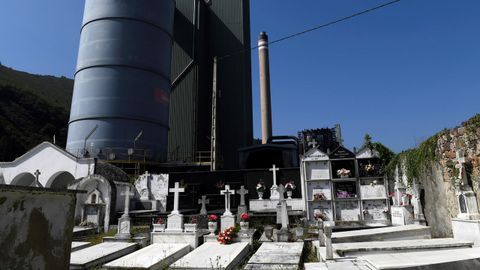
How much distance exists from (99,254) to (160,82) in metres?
20.7

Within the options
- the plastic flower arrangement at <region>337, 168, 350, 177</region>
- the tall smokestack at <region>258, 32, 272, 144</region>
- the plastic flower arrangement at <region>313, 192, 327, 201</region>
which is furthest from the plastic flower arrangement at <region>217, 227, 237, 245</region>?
the tall smokestack at <region>258, 32, 272, 144</region>

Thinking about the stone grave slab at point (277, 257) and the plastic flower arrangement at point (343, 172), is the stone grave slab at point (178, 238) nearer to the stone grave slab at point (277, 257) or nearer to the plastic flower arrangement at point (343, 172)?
the stone grave slab at point (277, 257)

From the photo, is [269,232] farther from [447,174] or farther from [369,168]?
[369,168]

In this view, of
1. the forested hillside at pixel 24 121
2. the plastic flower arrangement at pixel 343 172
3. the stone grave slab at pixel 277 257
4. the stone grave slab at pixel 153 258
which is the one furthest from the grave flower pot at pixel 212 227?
the forested hillside at pixel 24 121

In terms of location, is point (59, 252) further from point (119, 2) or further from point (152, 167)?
point (119, 2)

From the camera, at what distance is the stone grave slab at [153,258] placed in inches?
247

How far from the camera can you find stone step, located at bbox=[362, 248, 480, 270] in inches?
176

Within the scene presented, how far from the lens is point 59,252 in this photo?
362cm

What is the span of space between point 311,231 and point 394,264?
5.24 metres

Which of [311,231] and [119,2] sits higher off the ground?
[119,2]

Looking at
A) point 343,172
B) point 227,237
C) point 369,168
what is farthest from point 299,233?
point 369,168

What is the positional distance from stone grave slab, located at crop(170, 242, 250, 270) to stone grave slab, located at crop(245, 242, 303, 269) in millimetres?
373

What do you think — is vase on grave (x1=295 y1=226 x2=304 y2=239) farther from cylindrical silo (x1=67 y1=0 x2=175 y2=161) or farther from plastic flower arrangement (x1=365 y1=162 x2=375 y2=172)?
cylindrical silo (x1=67 y1=0 x2=175 y2=161)

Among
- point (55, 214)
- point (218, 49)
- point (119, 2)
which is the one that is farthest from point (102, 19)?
point (55, 214)
